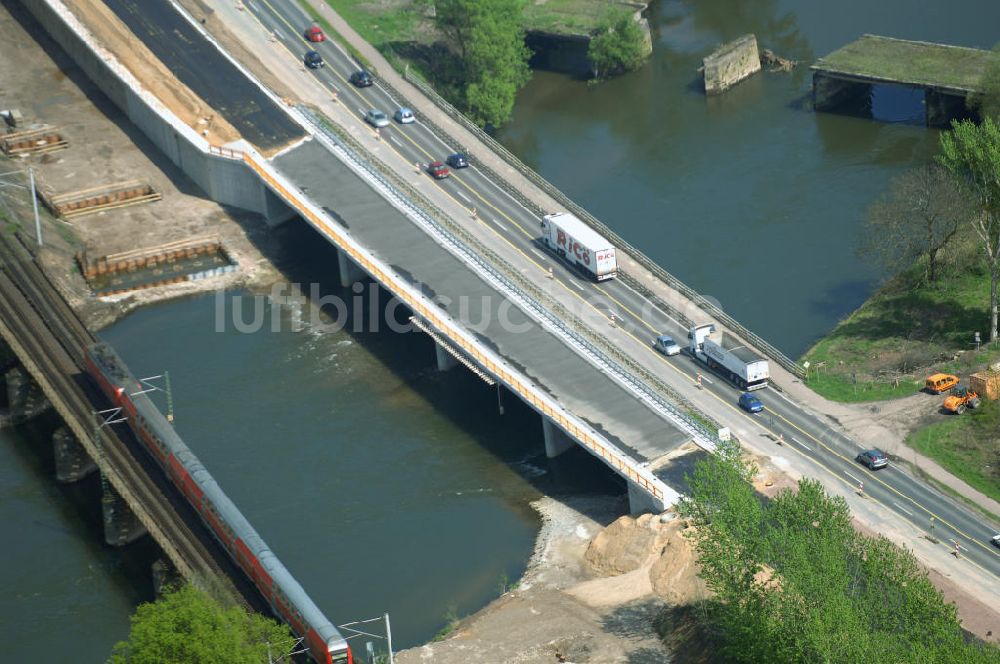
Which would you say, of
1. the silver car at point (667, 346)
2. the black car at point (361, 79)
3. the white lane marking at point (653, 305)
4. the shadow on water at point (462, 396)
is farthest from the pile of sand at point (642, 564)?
the black car at point (361, 79)

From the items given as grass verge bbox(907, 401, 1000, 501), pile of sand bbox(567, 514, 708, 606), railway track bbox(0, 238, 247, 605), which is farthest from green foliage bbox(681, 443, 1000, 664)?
railway track bbox(0, 238, 247, 605)

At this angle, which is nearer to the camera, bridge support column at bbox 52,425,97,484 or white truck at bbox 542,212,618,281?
bridge support column at bbox 52,425,97,484

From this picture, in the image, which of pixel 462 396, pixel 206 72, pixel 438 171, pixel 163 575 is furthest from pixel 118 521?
pixel 206 72

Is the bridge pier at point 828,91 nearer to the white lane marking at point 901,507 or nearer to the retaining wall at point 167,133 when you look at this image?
the retaining wall at point 167,133

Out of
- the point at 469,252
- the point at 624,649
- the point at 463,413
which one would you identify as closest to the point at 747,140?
the point at 469,252

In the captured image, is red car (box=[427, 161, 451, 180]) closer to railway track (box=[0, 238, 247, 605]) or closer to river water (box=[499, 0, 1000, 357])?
river water (box=[499, 0, 1000, 357])

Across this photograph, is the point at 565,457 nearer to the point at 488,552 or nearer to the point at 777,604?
the point at 488,552

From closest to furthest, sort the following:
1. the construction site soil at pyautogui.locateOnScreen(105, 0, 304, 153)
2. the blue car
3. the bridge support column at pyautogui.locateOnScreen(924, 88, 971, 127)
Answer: the blue car < the construction site soil at pyautogui.locateOnScreen(105, 0, 304, 153) < the bridge support column at pyautogui.locateOnScreen(924, 88, 971, 127)
